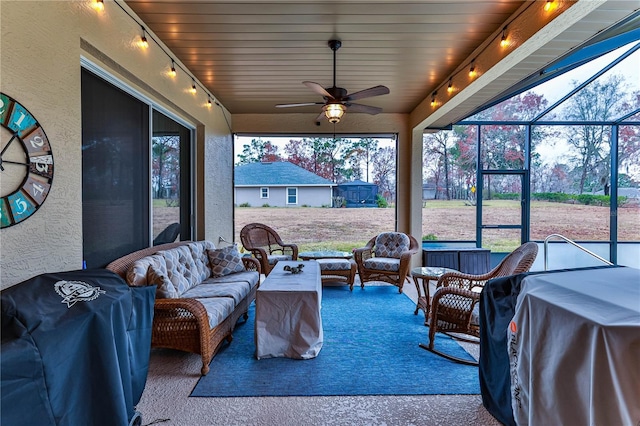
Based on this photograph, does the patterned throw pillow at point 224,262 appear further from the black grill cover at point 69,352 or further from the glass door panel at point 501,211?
the glass door panel at point 501,211

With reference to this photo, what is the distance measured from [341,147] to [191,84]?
322cm

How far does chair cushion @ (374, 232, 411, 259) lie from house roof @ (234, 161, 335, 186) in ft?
6.03

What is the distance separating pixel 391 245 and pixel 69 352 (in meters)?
4.45

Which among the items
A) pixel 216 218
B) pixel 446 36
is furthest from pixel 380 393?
pixel 216 218

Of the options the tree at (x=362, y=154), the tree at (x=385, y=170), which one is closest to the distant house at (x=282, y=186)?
the tree at (x=362, y=154)

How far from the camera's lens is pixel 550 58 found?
3.12m

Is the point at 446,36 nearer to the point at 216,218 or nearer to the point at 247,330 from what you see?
the point at 247,330

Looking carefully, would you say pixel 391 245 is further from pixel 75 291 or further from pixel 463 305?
pixel 75 291

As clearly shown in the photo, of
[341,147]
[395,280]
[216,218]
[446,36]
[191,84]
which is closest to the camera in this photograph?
[446,36]

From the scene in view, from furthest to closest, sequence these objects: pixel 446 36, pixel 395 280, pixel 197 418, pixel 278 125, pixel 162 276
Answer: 1. pixel 278 125
2. pixel 395 280
3. pixel 446 36
4. pixel 162 276
5. pixel 197 418

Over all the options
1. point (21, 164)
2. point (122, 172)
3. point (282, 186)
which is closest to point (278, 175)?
point (282, 186)

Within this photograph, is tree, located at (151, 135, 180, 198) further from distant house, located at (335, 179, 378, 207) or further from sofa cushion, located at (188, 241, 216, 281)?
distant house, located at (335, 179, 378, 207)

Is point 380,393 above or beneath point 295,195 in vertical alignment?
beneath

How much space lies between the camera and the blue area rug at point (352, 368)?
87.8 inches
